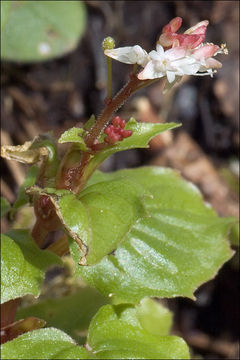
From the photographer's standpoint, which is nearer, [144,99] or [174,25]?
[174,25]

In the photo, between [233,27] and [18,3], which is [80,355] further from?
[233,27]

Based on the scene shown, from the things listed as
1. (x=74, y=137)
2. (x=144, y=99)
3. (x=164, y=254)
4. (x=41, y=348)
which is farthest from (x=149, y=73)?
(x=144, y=99)

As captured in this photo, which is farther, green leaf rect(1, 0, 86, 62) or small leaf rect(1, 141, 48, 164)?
green leaf rect(1, 0, 86, 62)

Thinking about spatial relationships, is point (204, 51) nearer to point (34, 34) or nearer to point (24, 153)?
point (24, 153)

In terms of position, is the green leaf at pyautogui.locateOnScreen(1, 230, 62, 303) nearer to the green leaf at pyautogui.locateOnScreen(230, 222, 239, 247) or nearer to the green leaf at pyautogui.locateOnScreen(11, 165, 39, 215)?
the green leaf at pyautogui.locateOnScreen(11, 165, 39, 215)

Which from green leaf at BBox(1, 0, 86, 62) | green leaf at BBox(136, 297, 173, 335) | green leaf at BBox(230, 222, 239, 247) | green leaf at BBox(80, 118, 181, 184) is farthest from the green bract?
green leaf at BBox(1, 0, 86, 62)

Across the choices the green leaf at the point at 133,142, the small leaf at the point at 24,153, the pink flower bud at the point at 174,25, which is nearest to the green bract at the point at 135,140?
the green leaf at the point at 133,142

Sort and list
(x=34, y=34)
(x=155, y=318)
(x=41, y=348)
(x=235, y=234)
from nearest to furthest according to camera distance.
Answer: (x=41, y=348) → (x=235, y=234) → (x=155, y=318) → (x=34, y=34)
